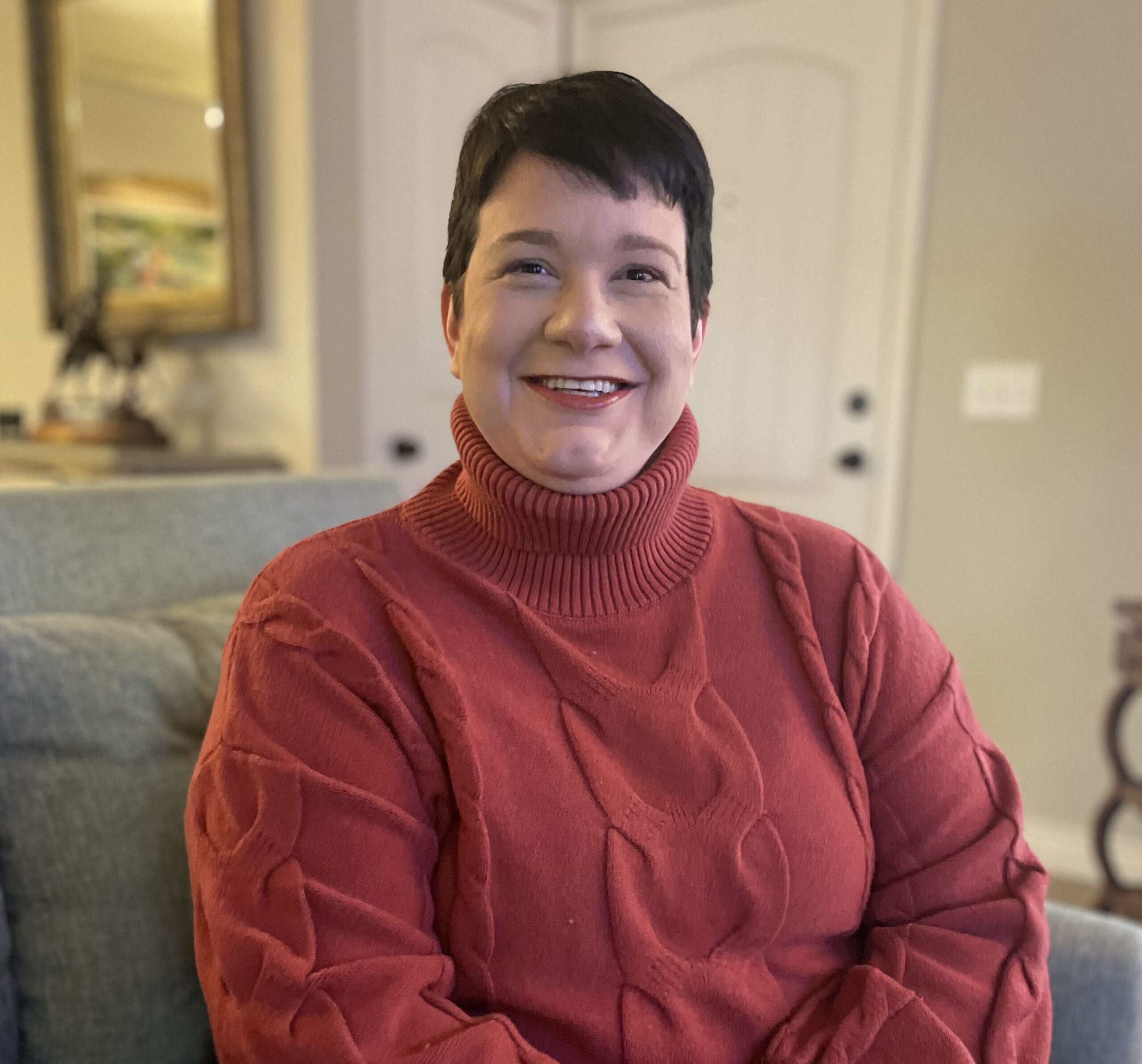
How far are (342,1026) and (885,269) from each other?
83.9 inches

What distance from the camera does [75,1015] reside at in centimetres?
75

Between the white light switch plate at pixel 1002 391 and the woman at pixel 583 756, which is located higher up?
the white light switch plate at pixel 1002 391

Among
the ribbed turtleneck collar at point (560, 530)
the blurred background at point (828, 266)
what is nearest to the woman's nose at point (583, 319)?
the ribbed turtleneck collar at point (560, 530)

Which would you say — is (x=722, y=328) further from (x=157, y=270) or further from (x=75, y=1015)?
(x=75, y=1015)

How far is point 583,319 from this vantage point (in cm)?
64

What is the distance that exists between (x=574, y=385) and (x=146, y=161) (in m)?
2.44

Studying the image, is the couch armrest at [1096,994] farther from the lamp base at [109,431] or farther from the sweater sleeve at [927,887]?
the lamp base at [109,431]

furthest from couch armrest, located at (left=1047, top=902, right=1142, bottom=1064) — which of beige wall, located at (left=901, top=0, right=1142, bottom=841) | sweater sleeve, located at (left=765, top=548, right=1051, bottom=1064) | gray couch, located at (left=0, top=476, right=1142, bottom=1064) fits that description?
beige wall, located at (left=901, top=0, right=1142, bottom=841)

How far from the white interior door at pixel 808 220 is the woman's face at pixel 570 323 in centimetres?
175

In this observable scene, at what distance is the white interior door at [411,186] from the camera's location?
2.20 metres

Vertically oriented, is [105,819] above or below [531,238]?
below

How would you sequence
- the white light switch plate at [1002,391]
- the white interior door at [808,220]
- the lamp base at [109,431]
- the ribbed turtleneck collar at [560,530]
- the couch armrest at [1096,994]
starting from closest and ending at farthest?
the ribbed turtleneck collar at [560,530], the couch armrest at [1096,994], the white light switch plate at [1002,391], the white interior door at [808,220], the lamp base at [109,431]

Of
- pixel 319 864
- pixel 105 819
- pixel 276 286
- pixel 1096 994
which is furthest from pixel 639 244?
pixel 276 286

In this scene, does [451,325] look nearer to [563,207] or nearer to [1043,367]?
[563,207]
